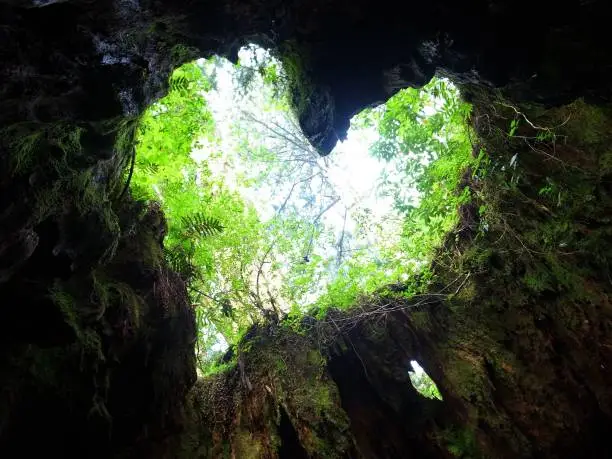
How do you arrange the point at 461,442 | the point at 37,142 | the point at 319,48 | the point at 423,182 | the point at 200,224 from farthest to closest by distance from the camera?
1. the point at 423,182
2. the point at 200,224
3. the point at 461,442
4. the point at 319,48
5. the point at 37,142

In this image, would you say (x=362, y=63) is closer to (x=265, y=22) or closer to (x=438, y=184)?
(x=265, y=22)

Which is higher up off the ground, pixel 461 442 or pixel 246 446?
pixel 246 446

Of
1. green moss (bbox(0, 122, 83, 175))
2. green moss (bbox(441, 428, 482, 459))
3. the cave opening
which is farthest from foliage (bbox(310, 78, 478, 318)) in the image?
green moss (bbox(0, 122, 83, 175))

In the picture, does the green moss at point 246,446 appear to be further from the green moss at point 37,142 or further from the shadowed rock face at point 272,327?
the green moss at point 37,142

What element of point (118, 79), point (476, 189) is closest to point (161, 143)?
point (118, 79)

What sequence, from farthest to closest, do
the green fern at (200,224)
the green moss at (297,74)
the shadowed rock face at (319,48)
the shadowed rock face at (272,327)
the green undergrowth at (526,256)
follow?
the green fern at (200,224) → the green undergrowth at (526,256) → the green moss at (297,74) → the shadowed rock face at (272,327) → the shadowed rock face at (319,48)

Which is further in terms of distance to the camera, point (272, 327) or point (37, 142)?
point (272, 327)

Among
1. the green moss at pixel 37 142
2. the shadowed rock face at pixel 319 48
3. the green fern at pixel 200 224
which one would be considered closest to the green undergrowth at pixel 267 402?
the green fern at pixel 200 224

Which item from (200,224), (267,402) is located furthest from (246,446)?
(200,224)

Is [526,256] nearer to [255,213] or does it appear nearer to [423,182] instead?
[423,182]
